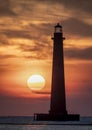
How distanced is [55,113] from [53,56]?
807 cm

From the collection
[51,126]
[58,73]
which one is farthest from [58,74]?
[51,126]

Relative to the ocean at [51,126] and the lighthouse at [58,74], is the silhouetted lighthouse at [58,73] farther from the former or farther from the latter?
the ocean at [51,126]

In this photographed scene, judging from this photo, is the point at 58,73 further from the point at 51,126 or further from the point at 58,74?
the point at 51,126

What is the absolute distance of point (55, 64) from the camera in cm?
6962

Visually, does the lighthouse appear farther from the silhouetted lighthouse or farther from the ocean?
the ocean

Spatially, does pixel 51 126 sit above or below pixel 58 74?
below

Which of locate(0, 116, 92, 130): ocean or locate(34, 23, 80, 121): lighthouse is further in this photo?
locate(0, 116, 92, 130): ocean

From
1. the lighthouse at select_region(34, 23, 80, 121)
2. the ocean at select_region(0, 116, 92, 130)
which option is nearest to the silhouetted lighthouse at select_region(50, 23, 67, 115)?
the lighthouse at select_region(34, 23, 80, 121)

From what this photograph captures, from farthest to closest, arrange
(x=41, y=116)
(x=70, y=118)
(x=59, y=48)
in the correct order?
(x=41, y=116)
(x=70, y=118)
(x=59, y=48)

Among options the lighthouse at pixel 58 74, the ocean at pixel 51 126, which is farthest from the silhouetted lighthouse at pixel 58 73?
the ocean at pixel 51 126

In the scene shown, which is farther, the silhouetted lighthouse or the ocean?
the ocean

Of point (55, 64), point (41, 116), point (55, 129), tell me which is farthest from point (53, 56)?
point (41, 116)

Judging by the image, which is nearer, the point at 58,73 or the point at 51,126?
the point at 58,73

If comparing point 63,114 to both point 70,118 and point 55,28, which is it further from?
point 55,28
